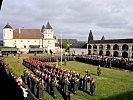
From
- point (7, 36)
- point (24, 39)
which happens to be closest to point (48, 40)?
point (24, 39)

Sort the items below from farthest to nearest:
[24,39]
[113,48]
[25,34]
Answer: [25,34]
[24,39]
[113,48]

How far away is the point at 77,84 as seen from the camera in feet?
59.9

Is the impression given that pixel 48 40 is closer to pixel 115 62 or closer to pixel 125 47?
pixel 125 47

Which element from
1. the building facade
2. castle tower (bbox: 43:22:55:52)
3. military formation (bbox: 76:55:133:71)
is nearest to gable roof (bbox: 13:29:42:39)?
castle tower (bbox: 43:22:55:52)

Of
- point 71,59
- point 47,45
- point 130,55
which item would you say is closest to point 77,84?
point 71,59

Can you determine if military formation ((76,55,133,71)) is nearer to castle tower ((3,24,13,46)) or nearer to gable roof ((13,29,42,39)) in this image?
gable roof ((13,29,42,39))

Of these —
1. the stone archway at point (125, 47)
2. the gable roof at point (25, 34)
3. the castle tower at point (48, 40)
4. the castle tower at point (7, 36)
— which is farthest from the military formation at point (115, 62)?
the castle tower at point (7, 36)

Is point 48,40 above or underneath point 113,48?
above

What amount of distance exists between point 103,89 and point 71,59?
3032 cm

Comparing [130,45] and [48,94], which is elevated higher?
[130,45]

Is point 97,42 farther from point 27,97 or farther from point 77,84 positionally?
point 27,97

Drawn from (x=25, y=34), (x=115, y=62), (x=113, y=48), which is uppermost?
(x=25, y=34)

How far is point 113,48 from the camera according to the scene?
5919 cm

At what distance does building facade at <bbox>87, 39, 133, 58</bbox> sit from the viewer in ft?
176
